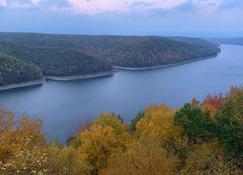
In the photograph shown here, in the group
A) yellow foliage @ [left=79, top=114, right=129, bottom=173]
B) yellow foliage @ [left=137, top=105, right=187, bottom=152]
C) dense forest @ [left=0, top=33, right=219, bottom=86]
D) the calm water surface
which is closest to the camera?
yellow foliage @ [left=137, top=105, right=187, bottom=152]

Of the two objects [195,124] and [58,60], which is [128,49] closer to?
[58,60]

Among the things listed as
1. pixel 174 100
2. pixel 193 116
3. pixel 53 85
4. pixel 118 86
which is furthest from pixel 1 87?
pixel 193 116

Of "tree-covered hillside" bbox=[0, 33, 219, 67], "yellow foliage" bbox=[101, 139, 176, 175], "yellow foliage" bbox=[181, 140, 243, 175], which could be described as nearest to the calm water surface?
"yellow foliage" bbox=[181, 140, 243, 175]

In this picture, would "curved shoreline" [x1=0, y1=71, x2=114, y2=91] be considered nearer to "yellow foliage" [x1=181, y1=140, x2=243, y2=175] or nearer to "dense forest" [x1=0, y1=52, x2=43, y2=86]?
"dense forest" [x1=0, y1=52, x2=43, y2=86]

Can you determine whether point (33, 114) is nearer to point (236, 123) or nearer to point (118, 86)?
point (118, 86)

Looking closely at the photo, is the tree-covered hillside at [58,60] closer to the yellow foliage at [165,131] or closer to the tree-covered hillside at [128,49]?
the tree-covered hillside at [128,49]

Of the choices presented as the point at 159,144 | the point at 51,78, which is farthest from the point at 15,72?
the point at 159,144
